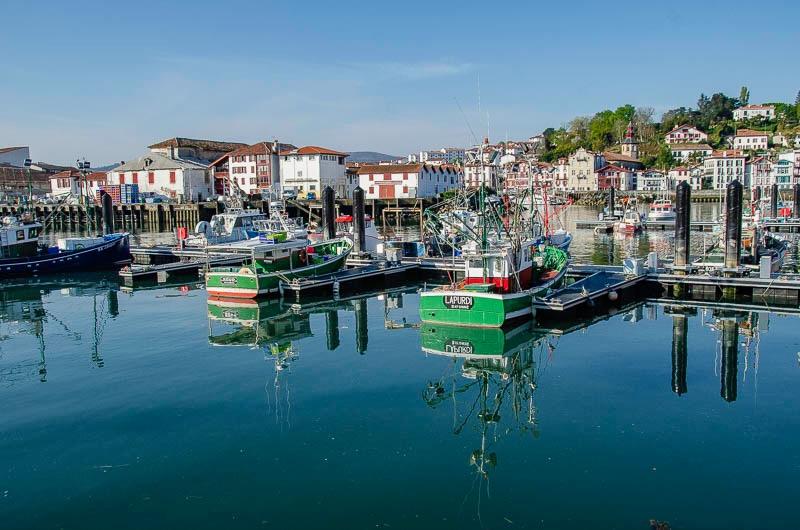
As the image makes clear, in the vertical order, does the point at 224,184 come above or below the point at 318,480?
above

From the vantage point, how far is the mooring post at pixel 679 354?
15.2m

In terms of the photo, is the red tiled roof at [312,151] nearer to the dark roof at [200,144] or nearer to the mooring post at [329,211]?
the dark roof at [200,144]

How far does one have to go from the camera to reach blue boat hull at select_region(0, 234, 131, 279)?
35094 millimetres

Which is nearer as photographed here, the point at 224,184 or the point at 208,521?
the point at 208,521

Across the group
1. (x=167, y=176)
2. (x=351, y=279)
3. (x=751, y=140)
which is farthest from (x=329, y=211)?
(x=751, y=140)

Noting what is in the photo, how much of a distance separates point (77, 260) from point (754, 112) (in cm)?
15575

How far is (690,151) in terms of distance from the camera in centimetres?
13312

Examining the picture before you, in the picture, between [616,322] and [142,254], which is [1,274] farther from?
[616,322]

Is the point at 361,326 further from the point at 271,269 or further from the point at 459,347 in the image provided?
the point at 271,269

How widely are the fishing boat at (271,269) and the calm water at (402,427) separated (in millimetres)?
4501

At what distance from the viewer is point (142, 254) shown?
41.1m

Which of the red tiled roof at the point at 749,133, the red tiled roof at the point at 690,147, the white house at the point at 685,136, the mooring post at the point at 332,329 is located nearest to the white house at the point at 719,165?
the red tiled roof at the point at 690,147

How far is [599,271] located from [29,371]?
2117 centimetres

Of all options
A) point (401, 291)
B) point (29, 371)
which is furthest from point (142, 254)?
point (29, 371)
